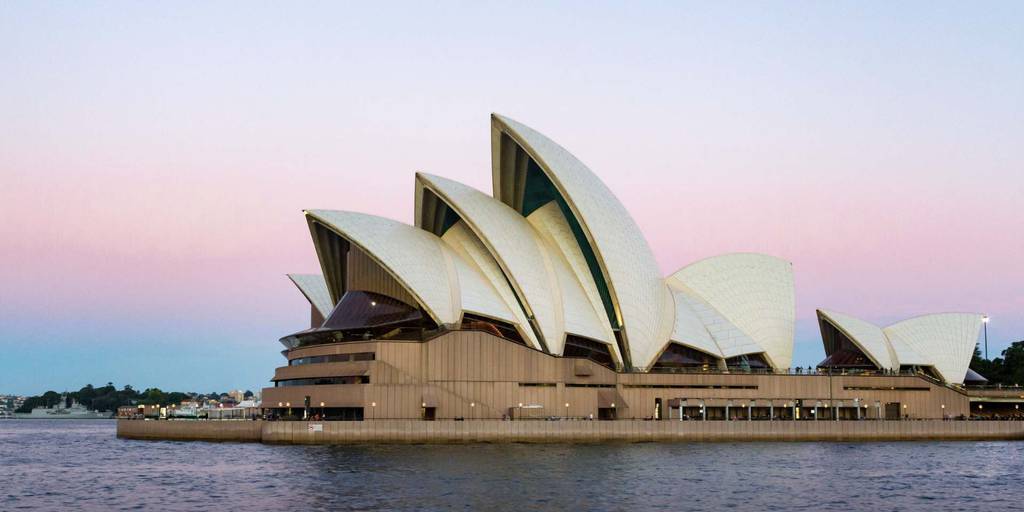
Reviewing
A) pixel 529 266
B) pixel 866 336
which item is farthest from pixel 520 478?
pixel 866 336

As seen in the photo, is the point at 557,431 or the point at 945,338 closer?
the point at 557,431

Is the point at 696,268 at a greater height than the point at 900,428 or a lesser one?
greater

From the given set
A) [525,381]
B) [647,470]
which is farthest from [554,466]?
[525,381]

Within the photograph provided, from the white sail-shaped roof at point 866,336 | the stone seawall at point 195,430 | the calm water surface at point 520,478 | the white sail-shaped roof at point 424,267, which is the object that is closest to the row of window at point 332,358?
the white sail-shaped roof at point 424,267

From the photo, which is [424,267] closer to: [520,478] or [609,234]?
[609,234]

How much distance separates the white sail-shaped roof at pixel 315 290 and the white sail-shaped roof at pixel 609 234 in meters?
20.1

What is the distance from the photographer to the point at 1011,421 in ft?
275

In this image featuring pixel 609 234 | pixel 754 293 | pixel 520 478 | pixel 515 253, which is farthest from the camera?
pixel 754 293

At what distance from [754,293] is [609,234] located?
1700cm

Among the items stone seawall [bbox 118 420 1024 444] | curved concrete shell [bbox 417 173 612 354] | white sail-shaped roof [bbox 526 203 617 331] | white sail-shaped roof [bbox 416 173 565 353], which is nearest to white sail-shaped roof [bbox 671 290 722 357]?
white sail-shaped roof [bbox 526 203 617 331]

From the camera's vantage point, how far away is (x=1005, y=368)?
379 feet

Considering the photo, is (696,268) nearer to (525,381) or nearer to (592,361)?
(592,361)

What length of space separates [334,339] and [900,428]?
41449 mm

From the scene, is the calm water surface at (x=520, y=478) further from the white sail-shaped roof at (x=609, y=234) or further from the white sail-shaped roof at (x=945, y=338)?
the white sail-shaped roof at (x=945, y=338)
